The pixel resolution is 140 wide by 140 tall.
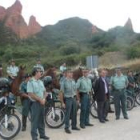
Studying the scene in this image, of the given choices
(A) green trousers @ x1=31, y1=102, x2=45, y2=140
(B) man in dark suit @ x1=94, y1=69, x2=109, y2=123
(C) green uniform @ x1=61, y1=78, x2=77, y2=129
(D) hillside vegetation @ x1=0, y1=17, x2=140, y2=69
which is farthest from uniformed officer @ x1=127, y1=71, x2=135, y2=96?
(D) hillside vegetation @ x1=0, y1=17, x2=140, y2=69

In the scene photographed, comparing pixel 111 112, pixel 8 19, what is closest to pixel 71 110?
pixel 111 112

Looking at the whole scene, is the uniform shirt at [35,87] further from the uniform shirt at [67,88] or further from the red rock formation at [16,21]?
the red rock formation at [16,21]

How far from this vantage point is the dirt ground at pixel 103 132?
885 centimetres

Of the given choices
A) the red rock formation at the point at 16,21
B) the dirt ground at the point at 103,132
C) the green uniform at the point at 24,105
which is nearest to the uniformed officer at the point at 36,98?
the dirt ground at the point at 103,132

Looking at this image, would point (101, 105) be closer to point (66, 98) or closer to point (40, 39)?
point (66, 98)

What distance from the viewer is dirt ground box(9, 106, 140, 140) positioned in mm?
8847

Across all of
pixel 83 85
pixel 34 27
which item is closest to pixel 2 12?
pixel 34 27

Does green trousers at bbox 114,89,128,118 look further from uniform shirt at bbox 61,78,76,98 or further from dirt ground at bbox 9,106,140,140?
uniform shirt at bbox 61,78,76,98

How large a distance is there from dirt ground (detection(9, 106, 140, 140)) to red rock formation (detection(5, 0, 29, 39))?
57341 mm

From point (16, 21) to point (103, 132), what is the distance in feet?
209

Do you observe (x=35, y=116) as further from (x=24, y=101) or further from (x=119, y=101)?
(x=119, y=101)

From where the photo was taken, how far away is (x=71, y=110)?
32.0 feet

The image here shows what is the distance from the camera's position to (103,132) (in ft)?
30.9

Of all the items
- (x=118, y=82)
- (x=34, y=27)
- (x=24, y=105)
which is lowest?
(x=24, y=105)
